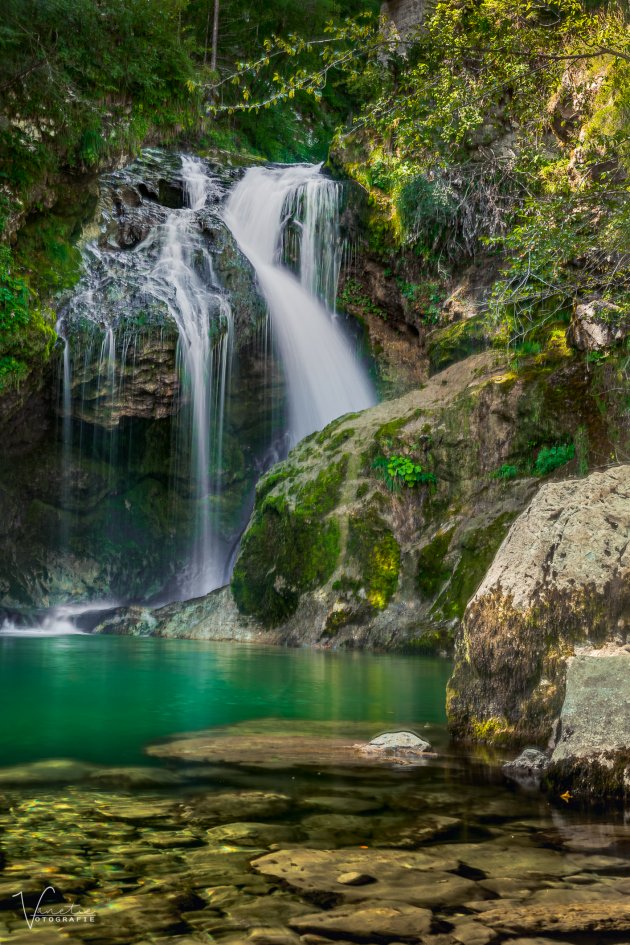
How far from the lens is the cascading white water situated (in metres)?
19.8

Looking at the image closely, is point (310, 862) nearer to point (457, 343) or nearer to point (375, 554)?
point (375, 554)

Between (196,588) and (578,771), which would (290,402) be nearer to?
(196,588)

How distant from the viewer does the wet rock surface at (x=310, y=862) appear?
214 cm

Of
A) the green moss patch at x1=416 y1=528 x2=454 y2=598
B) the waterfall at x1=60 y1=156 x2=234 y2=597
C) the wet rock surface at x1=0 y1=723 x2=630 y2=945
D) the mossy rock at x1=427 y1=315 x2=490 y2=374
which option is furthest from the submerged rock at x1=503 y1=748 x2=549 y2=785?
the waterfall at x1=60 y1=156 x2=234 y2=597

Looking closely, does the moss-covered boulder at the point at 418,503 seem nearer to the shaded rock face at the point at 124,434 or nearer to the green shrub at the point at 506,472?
the green shrub at the point at 506,472

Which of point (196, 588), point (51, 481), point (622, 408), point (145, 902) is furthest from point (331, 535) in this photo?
point (145, 902)

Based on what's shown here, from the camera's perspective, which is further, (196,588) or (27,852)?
(196,588)

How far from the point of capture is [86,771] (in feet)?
13.4

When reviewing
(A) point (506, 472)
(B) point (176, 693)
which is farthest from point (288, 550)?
(B) point (176, 693)

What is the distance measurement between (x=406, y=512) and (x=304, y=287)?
922 centimetres

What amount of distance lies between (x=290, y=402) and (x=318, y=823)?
1709cm

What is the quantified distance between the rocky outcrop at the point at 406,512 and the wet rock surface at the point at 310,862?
8.56 m

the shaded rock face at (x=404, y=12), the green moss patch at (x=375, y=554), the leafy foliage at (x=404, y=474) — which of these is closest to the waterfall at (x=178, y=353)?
the green moss patch at (x=375, y=554)

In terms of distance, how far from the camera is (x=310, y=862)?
264 cm
